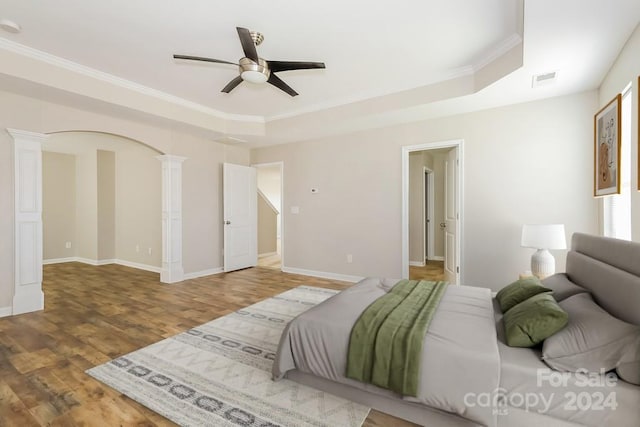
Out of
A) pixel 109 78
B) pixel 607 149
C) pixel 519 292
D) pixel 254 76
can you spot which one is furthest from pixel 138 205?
pixel 607 149

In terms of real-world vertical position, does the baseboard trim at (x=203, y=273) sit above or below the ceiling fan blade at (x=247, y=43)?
below

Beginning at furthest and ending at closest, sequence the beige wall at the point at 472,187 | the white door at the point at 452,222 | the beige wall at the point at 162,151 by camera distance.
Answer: the white door at the point at 452,222, the beige wall at the point at 472,187, the beige wall at the point at 162,151

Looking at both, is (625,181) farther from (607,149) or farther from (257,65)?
(257,65)

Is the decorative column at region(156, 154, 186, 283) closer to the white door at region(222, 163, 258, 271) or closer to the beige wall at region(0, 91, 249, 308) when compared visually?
the beige wall at region(0, 91, 249, 308)

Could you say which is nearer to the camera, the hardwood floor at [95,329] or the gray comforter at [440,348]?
the gray comforter at [440,348]

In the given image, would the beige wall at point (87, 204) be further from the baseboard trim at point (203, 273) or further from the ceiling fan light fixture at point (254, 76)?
the ceiling fan light fixture at point (254, 76)

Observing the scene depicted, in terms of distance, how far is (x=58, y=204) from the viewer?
22.0 ft

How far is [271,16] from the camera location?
2.47 m

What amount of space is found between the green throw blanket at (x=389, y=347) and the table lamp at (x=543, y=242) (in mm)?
1819

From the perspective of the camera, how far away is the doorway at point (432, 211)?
416cm

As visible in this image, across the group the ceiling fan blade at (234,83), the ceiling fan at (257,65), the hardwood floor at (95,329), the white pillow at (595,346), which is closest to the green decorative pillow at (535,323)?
the white pillow at (595,346)

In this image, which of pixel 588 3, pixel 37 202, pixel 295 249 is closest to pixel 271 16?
pixel 588 3

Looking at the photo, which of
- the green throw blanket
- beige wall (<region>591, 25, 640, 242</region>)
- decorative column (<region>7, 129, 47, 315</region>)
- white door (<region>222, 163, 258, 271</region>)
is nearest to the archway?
decorative column (<region>7, 129, 47, 315</region>)

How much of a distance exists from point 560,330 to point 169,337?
2984 mm
